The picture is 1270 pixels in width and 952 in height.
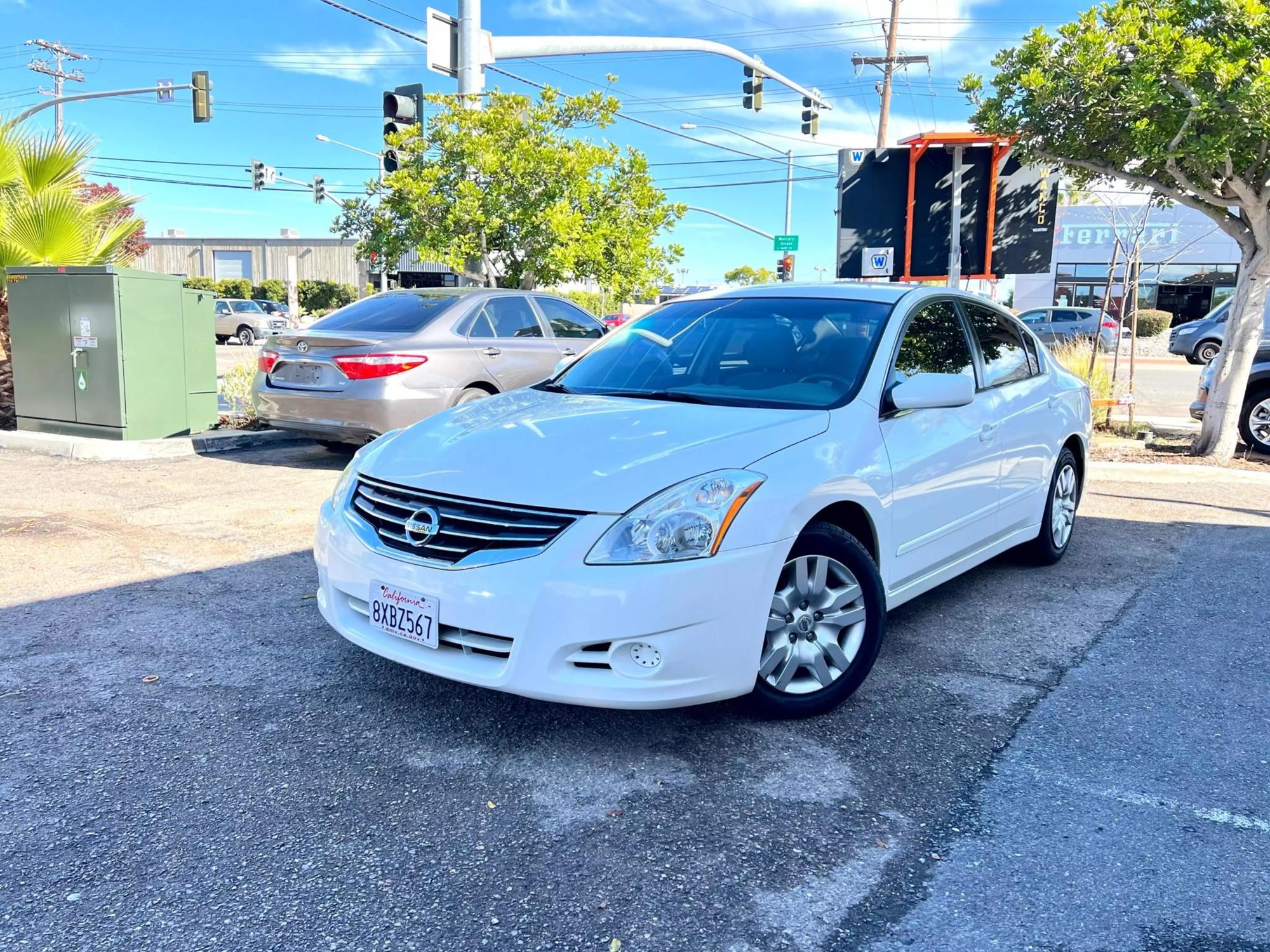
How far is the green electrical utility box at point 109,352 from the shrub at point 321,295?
149ft

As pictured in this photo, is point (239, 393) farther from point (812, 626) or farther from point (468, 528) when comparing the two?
point (812, 626)

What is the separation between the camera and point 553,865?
2.67m

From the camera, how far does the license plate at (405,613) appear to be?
10.5 ft

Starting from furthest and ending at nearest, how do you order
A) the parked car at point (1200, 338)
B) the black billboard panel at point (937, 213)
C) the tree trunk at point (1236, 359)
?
1. the parked car at point (1200, 338)
2. the black billboard panel at point (937, 213)
3. the tree trunk at point (1236, 359)

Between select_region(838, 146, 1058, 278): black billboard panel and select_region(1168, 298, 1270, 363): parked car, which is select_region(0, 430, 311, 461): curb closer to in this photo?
select_region(838, 146, 1058, 278): black billboard panel

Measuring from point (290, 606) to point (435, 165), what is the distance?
9.54 metres

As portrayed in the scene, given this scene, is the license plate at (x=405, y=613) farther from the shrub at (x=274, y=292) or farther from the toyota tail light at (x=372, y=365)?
the shrub at (x=274, y=292)

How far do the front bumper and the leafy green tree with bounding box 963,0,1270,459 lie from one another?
6.73 metres

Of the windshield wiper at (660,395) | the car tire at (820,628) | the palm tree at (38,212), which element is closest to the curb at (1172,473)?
the windshield wiper at (660,395)

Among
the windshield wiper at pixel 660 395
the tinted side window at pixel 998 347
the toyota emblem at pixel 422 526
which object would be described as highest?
the tinted side window at pixel 998 347

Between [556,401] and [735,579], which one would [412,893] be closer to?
[735,579]

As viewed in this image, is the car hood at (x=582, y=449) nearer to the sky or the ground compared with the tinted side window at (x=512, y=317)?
nearer to the ground

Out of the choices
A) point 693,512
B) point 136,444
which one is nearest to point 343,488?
point 693,512

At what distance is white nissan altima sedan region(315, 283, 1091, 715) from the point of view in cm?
307
